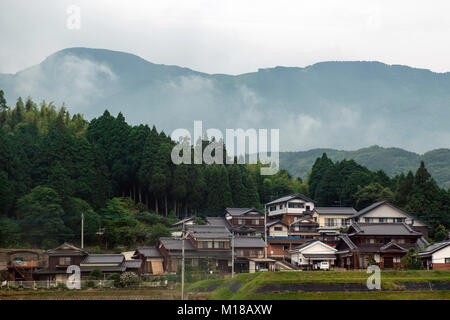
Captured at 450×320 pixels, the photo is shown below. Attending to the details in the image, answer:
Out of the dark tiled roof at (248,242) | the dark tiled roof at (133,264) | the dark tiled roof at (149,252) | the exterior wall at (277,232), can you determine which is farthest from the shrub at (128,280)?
the exterior wall at (277,232)

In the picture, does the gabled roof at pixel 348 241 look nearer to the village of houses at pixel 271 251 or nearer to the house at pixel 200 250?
the village of houses at pixel 271 251

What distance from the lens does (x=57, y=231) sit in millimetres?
38125

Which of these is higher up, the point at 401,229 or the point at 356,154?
the point at 356,154

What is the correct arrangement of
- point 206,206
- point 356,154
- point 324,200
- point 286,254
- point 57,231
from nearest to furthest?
point 57,231
point 286,254
point 206,206
point 324,200
point 356,154

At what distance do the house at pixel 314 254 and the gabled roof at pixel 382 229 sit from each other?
210 centimetres

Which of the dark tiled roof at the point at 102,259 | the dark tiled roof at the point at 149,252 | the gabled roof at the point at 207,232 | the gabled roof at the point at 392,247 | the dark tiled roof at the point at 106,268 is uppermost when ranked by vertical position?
the gabled roof at the point at 207,232

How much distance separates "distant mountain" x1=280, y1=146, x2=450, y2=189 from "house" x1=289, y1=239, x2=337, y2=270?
65532mm

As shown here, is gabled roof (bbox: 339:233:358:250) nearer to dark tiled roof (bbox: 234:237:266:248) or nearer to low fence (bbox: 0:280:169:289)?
dark tiled roof (bbox: 234:237:266:248)

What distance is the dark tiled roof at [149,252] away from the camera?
38.5 meters

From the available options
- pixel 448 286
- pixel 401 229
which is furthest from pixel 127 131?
pixel 448 286

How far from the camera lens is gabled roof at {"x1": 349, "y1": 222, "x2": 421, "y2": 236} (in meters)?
38.2

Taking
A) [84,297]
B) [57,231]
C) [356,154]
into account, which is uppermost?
[356,154]
